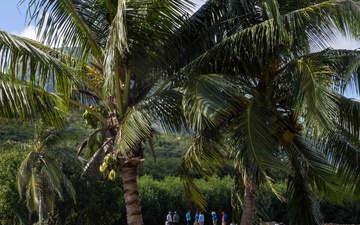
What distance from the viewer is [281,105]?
11.8 m

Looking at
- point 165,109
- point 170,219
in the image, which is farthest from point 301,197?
point 170,219

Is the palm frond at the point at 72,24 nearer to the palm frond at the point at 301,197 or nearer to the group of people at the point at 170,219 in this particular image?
the palm frond at the point at 301,197

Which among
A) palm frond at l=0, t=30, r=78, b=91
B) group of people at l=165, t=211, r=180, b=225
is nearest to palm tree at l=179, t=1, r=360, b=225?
palm frond at l=0, t=30, r=78, b=91

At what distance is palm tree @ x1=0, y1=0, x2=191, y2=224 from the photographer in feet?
32.2

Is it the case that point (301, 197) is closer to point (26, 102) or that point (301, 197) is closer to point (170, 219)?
point (26, 102)

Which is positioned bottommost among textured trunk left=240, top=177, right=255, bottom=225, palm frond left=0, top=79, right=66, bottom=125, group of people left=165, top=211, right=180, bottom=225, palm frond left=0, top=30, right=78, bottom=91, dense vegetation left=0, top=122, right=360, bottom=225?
group of people left=165, top=211, right=180, bottom=225

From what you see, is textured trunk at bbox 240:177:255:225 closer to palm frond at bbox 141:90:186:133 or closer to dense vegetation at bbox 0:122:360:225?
Result: palm frond at bbox 141:90:186:133

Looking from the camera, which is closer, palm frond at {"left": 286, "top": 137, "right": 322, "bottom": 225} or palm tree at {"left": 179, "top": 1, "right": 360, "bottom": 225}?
palm tree at {"left": 179, "top": 1, "right": 360, "bottom": 225}

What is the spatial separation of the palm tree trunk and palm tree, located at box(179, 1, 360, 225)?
132cm

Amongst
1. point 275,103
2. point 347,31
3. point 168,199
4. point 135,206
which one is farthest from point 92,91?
point 168,199

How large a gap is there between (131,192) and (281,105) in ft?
10.6

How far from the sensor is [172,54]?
11609 millimetres

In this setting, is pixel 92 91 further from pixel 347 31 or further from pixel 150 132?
pixel 347 31

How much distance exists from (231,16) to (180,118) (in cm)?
246
